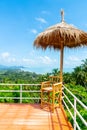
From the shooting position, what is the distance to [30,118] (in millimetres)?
6137

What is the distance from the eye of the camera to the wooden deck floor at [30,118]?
5.36 metres

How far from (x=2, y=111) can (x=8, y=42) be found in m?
44.2

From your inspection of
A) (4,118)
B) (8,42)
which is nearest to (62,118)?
(4,118)

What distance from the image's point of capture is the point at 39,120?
595 centimetres

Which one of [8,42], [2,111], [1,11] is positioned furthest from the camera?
[8,42]

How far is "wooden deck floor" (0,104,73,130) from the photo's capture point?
536 centimetres

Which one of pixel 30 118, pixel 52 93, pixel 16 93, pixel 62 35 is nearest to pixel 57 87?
pixel 52 93

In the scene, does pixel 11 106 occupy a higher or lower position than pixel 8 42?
lower

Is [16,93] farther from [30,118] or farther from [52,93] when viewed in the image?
[30,118]

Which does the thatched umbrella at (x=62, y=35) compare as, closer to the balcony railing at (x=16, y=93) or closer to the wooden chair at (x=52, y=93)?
the wooden chair at (x=52, y=93)

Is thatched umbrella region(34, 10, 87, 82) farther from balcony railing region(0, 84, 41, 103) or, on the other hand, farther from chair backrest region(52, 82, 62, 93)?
balcony railing region(0, 84, 41, 103)

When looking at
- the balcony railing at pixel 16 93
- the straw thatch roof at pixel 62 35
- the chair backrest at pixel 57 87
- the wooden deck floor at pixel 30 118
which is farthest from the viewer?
the balcony railing at pixel 16 93

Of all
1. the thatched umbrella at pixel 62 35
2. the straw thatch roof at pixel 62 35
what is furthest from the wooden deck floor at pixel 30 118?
the straw thatch roof at pixel 62 35

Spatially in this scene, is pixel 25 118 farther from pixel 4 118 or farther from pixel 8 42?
pixel 8 42
